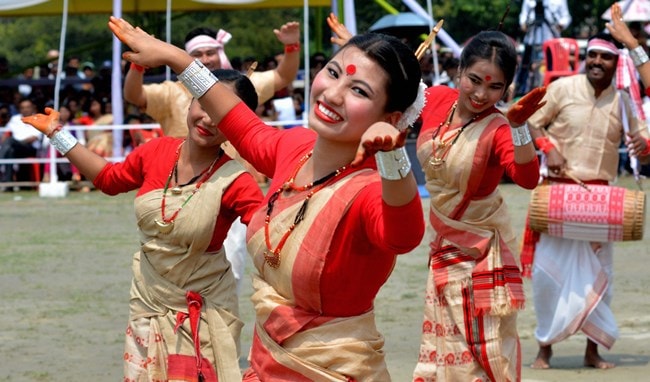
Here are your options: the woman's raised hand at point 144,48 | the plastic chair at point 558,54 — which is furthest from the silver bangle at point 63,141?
the plastic chair at point 558,54

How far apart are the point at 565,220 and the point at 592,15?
72.7ft

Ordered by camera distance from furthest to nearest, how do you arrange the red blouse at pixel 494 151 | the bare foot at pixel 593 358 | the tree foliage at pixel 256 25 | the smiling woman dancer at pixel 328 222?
the tree foliage at pixel 256 25, the bare foot at pixel 593 358, the red blouse at pixel 494 151, the smiling woman dancer at pixel 328 222

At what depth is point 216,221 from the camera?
5.22 metres

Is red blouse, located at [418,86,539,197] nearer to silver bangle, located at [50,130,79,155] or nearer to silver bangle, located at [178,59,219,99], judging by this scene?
silver bangle, located at [50,130,79,155]

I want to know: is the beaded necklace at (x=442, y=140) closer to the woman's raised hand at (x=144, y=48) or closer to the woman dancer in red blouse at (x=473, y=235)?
the woman dancer in red blouse at (x=473, y=235)

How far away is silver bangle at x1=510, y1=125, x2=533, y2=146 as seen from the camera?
5.46 meters

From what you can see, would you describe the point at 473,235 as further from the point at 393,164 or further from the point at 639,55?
the point at 393,164

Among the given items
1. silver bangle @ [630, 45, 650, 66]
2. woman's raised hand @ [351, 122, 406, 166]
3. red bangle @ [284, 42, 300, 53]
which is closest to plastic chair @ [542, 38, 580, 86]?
red bangle @ [284, 42, 300, 53]

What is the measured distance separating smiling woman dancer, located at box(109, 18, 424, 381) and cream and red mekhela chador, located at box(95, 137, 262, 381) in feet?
4.08

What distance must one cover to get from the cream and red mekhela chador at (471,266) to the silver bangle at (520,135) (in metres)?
0.54

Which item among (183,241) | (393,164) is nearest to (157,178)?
(183,241)

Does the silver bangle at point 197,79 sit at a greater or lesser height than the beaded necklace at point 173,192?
greater

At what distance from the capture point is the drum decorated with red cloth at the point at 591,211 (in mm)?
7730

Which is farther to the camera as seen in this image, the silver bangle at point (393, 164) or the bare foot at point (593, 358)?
the bare foot at point (593, 358)
